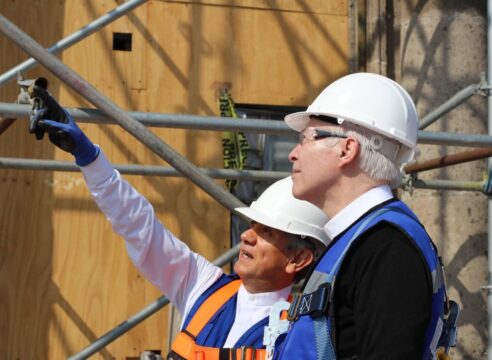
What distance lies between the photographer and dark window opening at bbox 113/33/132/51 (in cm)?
663

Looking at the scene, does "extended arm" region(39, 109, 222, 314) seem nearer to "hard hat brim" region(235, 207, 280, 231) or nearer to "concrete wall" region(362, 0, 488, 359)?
"hard hat brim" region(235, 207, 280, 231)

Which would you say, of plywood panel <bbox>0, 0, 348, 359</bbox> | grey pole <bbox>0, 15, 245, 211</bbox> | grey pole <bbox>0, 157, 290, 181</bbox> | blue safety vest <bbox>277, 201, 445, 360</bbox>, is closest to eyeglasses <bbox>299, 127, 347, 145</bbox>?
blue safety vest <bbox>277, 201, 445, 360</bbox>

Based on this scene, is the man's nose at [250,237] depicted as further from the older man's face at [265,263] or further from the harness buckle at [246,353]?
the harness buckle at [246,353]

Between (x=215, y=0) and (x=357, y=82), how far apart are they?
3890mm

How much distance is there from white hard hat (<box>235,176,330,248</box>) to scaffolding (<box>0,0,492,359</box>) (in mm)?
401

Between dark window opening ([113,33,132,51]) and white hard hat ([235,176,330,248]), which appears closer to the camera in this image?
white hard hat ([235,176,330,248])

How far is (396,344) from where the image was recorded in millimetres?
2410

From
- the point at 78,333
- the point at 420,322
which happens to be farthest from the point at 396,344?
the point at 78,333

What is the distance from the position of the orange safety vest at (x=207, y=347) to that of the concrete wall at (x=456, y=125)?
2.72m

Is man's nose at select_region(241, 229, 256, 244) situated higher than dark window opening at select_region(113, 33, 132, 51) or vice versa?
dark window opening at select_region(113, 33, 132, 51)

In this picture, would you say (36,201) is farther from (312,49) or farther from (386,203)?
(386,203)

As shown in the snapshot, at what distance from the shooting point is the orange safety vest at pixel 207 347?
3.89 metres

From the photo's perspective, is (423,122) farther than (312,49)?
No

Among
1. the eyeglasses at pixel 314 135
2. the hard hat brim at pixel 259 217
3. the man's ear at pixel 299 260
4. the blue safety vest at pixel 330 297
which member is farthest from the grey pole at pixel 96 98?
the blue safety vest at pixel 330 297
